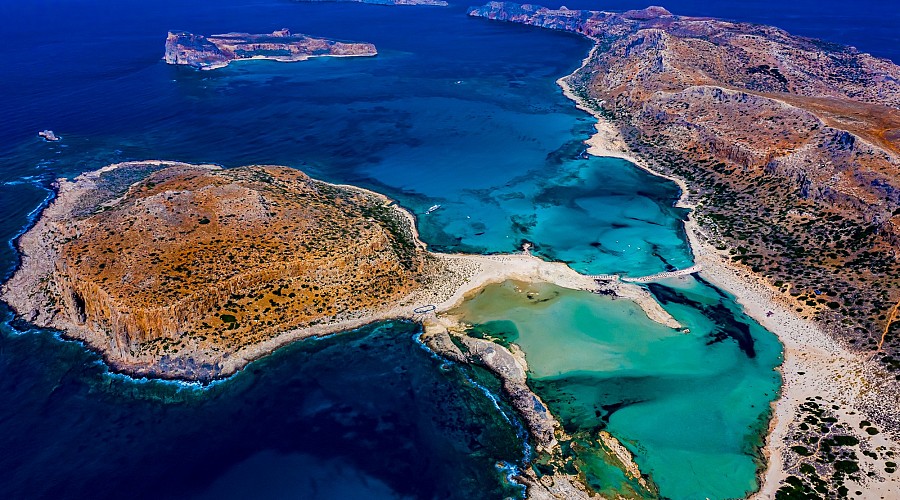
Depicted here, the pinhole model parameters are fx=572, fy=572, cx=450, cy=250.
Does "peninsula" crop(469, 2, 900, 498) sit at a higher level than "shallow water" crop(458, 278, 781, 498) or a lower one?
higher

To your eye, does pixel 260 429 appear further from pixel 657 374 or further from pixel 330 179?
pixel 330 179

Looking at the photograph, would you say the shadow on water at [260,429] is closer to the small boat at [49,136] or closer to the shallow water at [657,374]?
the shallow water at [657,374]

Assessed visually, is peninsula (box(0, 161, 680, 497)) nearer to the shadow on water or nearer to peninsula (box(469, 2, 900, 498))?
the shadow on water

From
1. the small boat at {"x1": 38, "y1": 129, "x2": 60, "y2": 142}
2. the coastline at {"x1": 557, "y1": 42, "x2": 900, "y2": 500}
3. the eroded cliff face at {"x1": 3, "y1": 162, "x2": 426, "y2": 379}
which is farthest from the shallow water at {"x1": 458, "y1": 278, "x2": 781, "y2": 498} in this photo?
the small boat at {"x1": 38, "y1": 129, "x2": 60, "y2": 142}

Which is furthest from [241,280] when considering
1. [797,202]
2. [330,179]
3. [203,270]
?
[797,202]

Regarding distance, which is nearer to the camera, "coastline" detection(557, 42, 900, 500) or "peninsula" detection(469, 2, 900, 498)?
"coastline" detection(557, 42, 900, 500)

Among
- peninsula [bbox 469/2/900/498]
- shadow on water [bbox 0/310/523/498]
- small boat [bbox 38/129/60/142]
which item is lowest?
shadow on water [bbox 0/310/523/498]

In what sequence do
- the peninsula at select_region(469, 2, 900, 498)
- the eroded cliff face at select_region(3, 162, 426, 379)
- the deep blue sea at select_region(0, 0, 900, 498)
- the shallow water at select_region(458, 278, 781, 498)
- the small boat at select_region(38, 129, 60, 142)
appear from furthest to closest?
the small boat at select_region(38, 129, 60, 142), the eroded cliff face at select_region(3, 162, 426, 379), the peninsula at select_region(469, 2, 900, 498), the shallow water at select_region(458, 278, 781, 498), the deep blue sea at select_region(0, 0, 900, 498)
